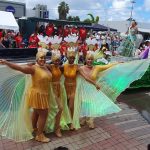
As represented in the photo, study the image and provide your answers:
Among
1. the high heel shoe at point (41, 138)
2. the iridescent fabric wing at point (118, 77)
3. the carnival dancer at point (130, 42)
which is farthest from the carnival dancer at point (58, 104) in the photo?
the carnival dancer at point (130, 42)

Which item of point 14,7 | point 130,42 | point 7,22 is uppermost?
point 14,7

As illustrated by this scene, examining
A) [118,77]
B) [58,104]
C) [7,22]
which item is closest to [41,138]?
[58,104]

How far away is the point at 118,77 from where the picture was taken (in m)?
6.12

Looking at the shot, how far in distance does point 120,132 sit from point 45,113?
1.58 meters

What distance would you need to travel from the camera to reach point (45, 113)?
5109mm

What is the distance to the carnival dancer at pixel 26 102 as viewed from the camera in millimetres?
4875

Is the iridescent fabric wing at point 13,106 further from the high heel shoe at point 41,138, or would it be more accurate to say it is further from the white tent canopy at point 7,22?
the white tent canopy at point 7,22

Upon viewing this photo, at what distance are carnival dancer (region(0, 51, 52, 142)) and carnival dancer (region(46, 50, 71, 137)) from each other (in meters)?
0.23

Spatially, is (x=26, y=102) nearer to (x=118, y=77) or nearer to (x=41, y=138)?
(x=41, y=138)

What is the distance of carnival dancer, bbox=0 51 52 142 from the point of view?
16.0 feet

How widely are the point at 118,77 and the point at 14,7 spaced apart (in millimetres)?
27682

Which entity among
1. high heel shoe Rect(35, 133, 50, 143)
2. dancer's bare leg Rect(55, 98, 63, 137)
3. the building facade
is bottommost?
high heel shoe Rect(35, 133, 50, 143)

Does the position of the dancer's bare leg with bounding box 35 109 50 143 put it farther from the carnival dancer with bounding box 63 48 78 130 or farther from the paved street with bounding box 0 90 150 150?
the carnival dancer with bounding box 63 48 78 130

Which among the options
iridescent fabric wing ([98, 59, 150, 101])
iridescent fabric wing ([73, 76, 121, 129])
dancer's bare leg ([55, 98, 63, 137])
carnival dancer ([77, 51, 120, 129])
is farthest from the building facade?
dancer's bare leg ([55, 98, 63, 137])
